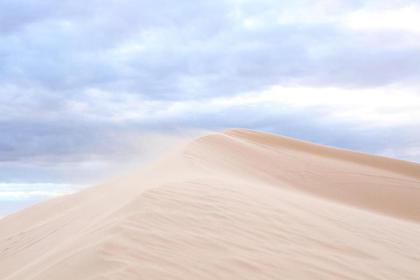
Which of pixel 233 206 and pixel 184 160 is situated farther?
pixel 184 160

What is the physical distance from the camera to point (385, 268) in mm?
5652

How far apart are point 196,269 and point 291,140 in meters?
10.7

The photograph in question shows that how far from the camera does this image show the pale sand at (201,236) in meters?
4.77

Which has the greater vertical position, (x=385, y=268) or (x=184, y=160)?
(x=184, y=160)

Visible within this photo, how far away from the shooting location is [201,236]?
17.9 feet

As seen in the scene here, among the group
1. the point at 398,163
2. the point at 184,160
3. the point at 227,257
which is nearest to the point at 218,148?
the point at 184,160

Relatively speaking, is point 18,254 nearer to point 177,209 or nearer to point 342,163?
point 177,209

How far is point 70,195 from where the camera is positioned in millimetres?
12055

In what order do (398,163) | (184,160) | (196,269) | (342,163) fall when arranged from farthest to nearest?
(398,163) < (342,163) < (184,160) < (196,269)

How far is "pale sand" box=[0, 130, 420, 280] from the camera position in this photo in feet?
15.6

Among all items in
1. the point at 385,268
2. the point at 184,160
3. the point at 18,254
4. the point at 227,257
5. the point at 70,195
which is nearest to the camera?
the point at 227,257

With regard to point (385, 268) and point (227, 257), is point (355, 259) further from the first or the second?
point (227, 257)

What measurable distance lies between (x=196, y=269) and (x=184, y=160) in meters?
6.12

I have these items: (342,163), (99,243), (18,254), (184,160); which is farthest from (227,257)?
(342,163)
